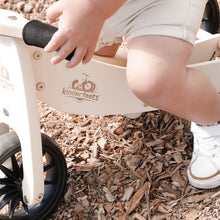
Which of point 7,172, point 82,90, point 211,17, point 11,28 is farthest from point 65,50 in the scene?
point 211,17

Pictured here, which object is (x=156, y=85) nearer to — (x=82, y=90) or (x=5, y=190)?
(x=82, y=90)

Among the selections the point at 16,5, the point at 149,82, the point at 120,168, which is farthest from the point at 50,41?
the point at 16,5

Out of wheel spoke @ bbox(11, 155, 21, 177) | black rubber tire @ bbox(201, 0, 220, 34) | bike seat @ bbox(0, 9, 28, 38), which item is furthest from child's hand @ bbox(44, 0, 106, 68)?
black rubber tire @ bbox(201, 0, 220, 34)

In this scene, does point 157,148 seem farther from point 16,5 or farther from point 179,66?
point 16,5

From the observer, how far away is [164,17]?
2.71ft

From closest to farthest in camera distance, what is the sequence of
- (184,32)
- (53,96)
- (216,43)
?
1. (184,32)
2. (53,96)
3. (216,43)

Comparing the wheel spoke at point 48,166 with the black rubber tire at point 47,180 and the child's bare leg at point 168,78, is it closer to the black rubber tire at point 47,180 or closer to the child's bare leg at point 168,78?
the black rubber tire at point 47,180

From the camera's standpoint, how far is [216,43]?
119 centimetres

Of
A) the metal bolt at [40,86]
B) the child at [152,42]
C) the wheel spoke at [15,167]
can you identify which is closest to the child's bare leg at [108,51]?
the child at [152,42]

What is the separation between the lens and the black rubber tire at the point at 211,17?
58.2 inches

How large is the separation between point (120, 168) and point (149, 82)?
0.44m

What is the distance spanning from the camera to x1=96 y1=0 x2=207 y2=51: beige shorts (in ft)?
2.68

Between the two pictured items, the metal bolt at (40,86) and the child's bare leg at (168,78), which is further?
the metal bolt at (40,86)

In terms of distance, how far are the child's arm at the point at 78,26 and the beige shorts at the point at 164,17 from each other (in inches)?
5.4
